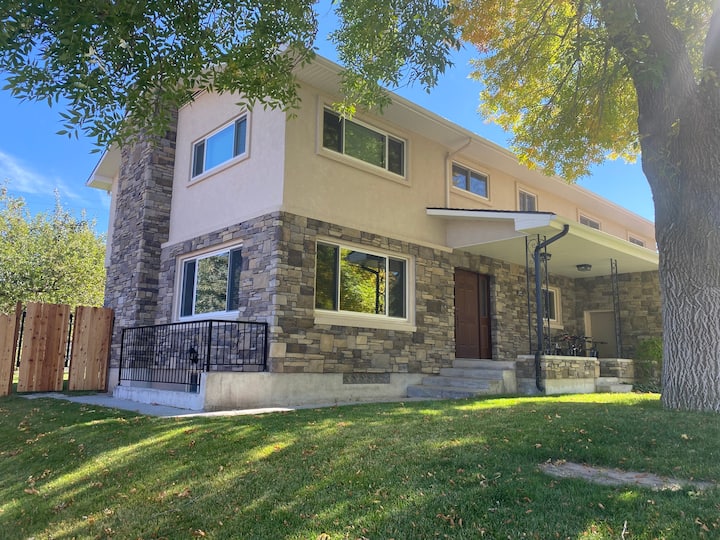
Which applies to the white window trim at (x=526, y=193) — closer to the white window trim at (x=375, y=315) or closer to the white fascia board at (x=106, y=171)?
the white window trim at (x=375, y=315)

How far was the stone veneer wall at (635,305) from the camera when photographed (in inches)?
547

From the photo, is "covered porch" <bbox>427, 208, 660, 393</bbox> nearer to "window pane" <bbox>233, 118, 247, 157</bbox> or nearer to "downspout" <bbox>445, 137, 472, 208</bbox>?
"downspout" <bbox>445, 137, 472, 208</bbox>

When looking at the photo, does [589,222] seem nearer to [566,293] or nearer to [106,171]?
[566,293]

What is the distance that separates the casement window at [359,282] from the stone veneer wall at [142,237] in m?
4.42

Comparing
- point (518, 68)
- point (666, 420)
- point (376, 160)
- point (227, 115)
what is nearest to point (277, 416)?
point (666, 420)

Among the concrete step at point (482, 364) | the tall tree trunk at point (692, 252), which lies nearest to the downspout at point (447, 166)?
the concrete step at point (482, 364)

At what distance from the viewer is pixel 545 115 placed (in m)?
10.2

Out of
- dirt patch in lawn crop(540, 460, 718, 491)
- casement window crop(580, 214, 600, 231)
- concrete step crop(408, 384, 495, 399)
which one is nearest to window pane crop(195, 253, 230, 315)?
concrete step crop(408, 384, 495, 399)

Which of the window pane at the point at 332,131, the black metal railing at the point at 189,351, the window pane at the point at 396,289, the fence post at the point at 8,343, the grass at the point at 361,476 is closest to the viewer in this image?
the grass at the point at 361,476

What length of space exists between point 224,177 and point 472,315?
20.9ft

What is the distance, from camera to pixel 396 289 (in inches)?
420

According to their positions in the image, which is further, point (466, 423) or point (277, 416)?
point (277, 416)

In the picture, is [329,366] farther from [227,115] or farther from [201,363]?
[227,115]

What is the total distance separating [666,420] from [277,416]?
448 cm
